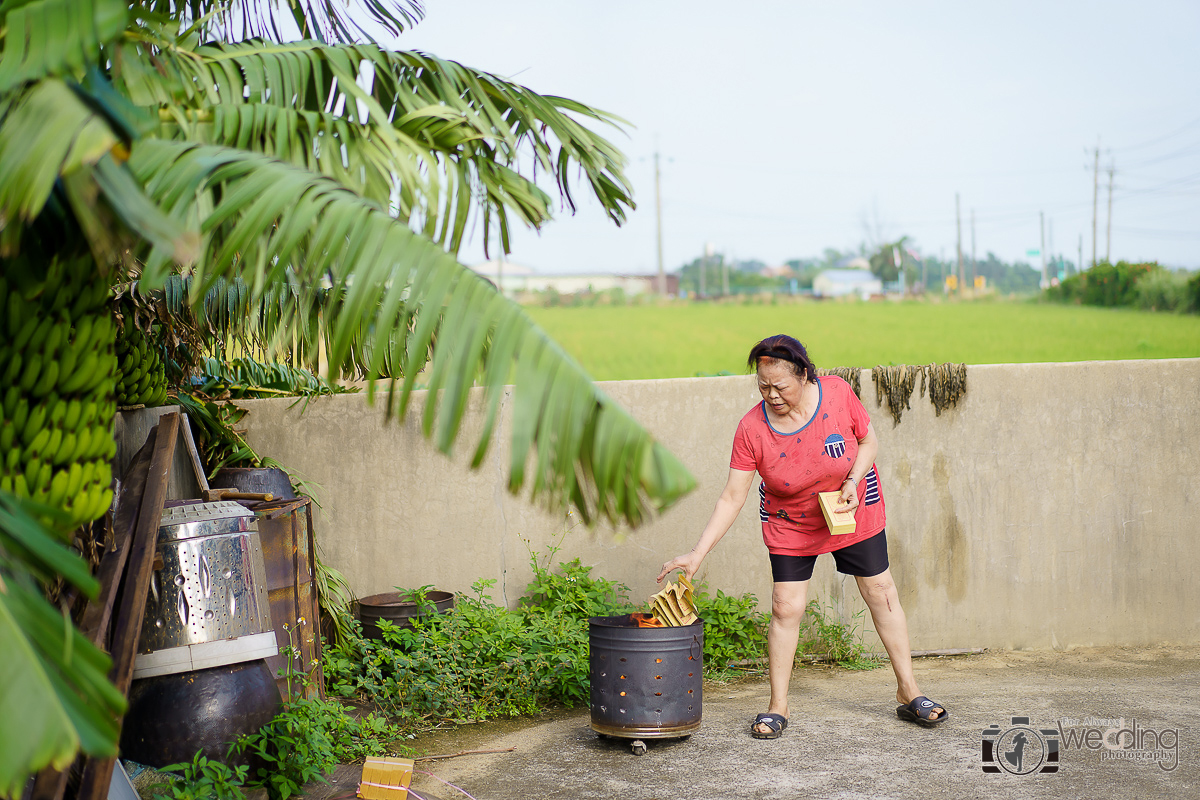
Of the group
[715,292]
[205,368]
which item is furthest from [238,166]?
[715,292]

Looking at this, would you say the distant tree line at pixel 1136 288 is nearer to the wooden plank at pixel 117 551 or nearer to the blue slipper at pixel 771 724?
the blue slipper at pixel 771 724

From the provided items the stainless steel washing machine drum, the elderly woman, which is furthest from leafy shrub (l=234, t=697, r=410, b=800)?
the elderly woman

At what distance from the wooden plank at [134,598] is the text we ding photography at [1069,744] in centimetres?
356

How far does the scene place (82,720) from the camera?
1.72 m

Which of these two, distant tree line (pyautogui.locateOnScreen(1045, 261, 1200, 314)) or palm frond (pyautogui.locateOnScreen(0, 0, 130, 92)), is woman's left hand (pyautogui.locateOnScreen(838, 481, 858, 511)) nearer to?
palm frond (pyautogui.locateOnScreen(0, 0, 130, 92))

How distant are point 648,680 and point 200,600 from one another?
2009 mm

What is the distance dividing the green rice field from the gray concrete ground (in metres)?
14.5

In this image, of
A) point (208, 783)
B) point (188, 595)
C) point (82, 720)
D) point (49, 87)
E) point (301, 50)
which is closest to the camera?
point (82, 720)

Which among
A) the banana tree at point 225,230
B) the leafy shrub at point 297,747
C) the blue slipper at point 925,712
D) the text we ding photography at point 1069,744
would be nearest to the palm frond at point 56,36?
the banana tree at point 225,230

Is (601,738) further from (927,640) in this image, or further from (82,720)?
(82,720)

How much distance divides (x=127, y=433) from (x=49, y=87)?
329 centimetres

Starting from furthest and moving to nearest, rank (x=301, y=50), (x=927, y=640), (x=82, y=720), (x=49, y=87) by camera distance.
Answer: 1. (x=927, y=640)
2. (x=301, y=50)
3. (x=49, y=87)
4. (x=82, y=720)

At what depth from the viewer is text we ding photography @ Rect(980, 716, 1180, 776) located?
421 cm

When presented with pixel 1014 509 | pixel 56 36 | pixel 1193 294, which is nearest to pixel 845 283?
pixel 1193 294
